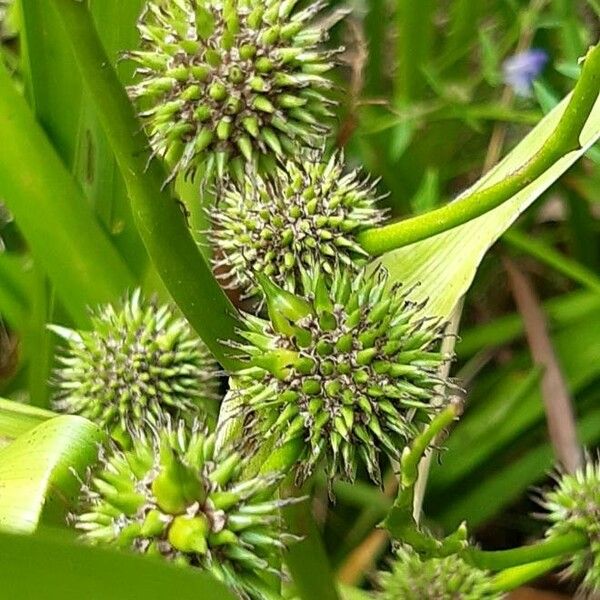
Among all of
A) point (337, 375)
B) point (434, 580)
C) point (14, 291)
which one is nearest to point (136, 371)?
point (337, 375)

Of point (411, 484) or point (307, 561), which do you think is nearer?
point (411, 484)

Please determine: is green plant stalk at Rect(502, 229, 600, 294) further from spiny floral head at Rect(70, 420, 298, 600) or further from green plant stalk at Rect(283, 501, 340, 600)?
spiny floral head at Rect(70, 420, 298, 600)

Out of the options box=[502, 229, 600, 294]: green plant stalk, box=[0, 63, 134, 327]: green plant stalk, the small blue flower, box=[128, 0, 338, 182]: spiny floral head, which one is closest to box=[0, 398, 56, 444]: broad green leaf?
box=[0, 63, 134, 327]: green plant stalk

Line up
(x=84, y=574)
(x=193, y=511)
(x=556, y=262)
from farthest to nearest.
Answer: (x=556, y=262) < (x=193, y=511) < (x=84, y=574)

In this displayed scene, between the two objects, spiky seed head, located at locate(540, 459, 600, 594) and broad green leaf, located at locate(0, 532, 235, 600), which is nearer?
broad green leaf, located at locate(0, 532, 235, 600)

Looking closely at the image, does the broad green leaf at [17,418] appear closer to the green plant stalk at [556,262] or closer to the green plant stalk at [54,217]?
the green plant stalk at [54,217]

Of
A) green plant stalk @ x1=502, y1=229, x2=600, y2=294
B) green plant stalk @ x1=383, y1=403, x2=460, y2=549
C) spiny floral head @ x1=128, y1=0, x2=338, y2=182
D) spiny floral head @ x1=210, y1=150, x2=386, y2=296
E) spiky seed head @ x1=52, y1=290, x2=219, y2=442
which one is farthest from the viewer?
green plant stalk @ x1=502, y1=229, x2=600, y2=294

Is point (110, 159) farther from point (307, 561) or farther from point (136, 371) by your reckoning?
point (307, 561)

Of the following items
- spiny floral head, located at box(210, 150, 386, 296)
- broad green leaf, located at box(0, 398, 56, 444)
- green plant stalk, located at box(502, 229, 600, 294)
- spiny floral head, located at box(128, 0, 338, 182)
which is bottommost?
broad green leaf, located at box(0, 398, 56, 444)
